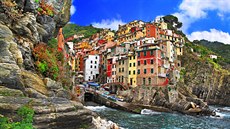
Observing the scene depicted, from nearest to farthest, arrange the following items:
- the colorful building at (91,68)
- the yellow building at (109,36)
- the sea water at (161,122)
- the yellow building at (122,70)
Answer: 1. the sea water at (161,122)
2. the yellow building at (122,70)
3. the colorful building at (91,68)
4. the yellow building at (109,36)

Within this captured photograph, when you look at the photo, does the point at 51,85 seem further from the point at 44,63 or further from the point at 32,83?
the point at 44,63

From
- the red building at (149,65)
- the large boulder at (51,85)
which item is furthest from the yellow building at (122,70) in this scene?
the large boulder at (51,85)

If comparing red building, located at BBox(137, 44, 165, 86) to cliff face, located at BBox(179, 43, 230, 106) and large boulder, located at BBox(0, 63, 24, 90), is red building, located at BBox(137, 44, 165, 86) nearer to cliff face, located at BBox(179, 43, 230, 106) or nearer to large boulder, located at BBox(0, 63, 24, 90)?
cliff face, located at BBox(179, 43, 230, 106)

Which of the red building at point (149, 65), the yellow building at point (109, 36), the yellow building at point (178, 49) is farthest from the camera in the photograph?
the yellow building at point (109, 36)

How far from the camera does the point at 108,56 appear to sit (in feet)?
305

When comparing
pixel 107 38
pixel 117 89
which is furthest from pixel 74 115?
pixel 107 38

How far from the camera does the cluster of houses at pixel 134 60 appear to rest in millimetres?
72188

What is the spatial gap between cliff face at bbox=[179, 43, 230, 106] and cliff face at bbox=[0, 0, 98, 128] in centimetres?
7558

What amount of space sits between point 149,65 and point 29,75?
56.7m

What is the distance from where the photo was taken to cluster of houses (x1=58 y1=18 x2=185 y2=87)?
72188 millimetres

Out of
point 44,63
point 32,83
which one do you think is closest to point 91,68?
point 44,63

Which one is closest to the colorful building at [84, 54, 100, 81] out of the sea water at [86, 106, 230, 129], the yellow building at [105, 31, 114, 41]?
the yellow building at [105, 31, 114, 41]

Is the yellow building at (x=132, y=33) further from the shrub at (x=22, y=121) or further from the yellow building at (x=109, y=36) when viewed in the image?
the shrub at (x=22, y=121)

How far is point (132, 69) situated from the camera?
77.1 m
